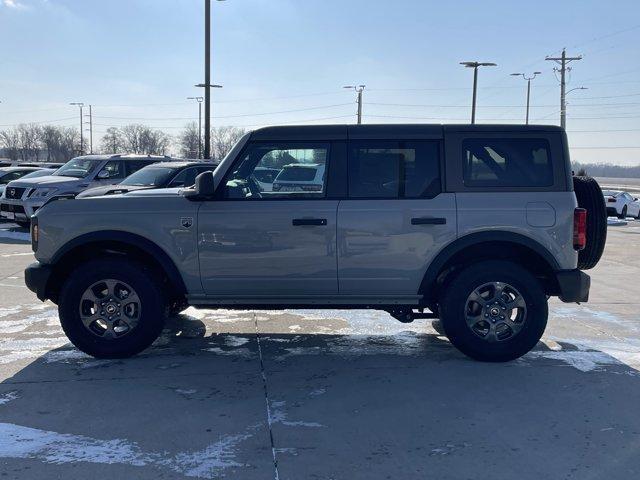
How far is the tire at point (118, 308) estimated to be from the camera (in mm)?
5449

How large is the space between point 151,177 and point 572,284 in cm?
945

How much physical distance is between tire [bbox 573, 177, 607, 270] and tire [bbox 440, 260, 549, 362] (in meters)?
0.58

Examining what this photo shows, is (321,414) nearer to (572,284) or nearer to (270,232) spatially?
(270,232)

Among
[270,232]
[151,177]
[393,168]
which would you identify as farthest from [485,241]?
[151,177]

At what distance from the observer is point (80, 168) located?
53.0 feet

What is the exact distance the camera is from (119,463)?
3.62 meters

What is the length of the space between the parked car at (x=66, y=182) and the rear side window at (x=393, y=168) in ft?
36.6

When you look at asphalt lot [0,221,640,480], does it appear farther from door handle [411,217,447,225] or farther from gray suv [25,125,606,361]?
door handle [411,217,447,225]

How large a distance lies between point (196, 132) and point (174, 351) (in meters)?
77.0

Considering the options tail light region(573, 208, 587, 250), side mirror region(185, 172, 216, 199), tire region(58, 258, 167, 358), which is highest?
side mirror region(185, 172, 216, 199)

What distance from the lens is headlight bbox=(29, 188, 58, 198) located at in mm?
14844

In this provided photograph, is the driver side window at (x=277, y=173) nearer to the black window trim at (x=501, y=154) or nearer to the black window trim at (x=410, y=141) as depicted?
the black window trim at (x=410, y=141)

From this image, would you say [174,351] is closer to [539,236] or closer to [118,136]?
[539,236]

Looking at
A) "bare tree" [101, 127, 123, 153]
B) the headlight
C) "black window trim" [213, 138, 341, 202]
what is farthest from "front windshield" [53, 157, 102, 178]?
"bare tree" [101, 127, 123, 153]
